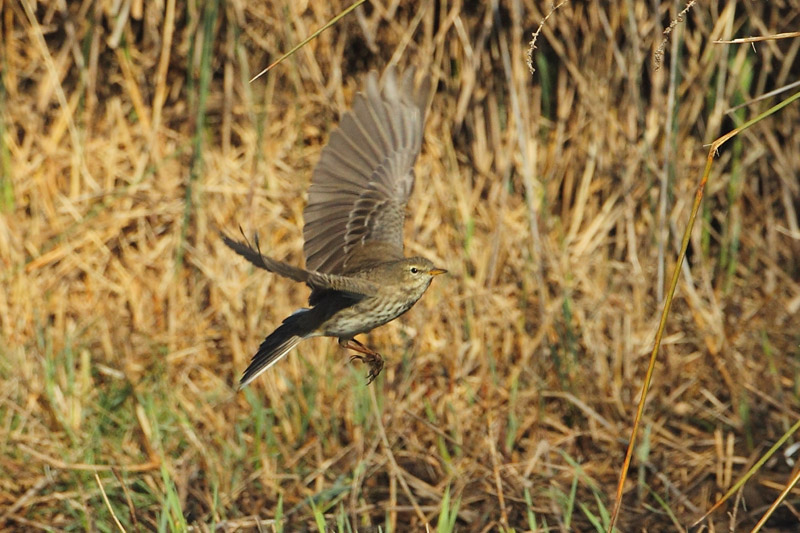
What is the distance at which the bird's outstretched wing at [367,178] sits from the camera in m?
3.42

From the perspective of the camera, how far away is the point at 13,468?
3.82 metres

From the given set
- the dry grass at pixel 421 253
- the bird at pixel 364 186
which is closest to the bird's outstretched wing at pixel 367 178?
the bird at pixel 364 186

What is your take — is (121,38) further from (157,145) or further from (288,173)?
(288,173)

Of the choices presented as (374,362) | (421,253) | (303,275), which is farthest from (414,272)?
(421,253)

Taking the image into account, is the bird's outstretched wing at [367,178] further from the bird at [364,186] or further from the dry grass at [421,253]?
the dry grass at [421,253]

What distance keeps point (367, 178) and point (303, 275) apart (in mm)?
1058

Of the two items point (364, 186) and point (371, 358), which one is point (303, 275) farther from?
point (364, 186)

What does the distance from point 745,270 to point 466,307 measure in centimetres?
132

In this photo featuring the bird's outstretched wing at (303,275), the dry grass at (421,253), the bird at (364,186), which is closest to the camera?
the bird's outstretched wing at (303,275)

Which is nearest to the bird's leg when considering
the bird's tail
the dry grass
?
the bird's tail

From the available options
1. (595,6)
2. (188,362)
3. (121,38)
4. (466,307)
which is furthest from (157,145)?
(595,6)

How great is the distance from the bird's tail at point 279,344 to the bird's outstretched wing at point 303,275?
0.12m

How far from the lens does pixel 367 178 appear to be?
3.48 m

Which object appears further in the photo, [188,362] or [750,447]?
[188,362]
